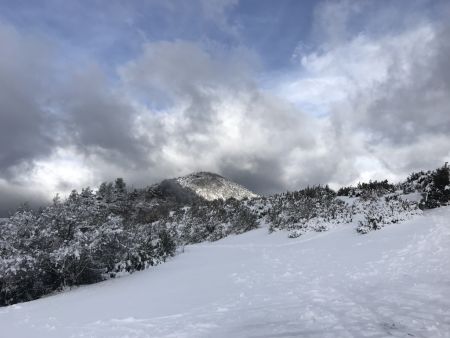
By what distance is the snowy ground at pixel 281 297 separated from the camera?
521 cm

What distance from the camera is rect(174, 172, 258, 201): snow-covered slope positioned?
48.0m

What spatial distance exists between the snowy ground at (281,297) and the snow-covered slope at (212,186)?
35.0 metres

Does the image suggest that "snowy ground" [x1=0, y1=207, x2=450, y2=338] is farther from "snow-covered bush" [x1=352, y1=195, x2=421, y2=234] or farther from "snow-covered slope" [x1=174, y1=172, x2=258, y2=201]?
"snow-covered slope" [x1=174, y1=172, x2=258, y2=201]

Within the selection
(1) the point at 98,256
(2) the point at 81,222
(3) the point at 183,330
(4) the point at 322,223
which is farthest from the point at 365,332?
(4) the point at 322,223

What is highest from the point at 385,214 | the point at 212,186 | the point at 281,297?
the point at 212,186

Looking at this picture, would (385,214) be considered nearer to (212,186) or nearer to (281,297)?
(281,297)

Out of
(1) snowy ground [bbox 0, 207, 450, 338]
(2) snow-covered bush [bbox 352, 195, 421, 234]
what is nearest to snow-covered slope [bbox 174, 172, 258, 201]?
(2) snow-covered bush [bbox 352, 195, 421, 234]

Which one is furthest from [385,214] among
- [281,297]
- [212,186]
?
[212,186]

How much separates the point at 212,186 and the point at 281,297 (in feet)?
144

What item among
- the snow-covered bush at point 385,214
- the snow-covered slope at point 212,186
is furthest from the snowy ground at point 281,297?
the snow-covered slope at point 212,186

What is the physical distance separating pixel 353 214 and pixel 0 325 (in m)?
13.7

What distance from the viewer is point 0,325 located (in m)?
7.03

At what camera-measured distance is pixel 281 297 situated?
7.04 m

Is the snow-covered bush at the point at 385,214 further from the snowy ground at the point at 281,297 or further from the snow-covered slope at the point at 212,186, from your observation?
the snow-covered slope at the point at 212,186
